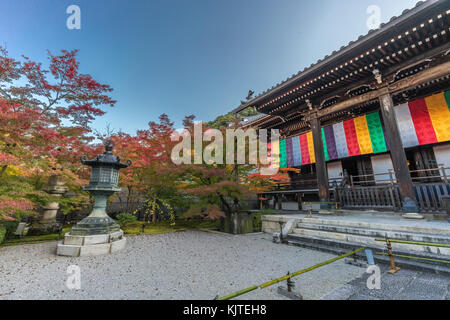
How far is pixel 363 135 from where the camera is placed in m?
9.70

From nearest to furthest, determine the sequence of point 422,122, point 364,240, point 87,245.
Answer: point 364,240
point 87,245
point 422,122

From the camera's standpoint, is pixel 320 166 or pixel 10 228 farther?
pixel 320 166

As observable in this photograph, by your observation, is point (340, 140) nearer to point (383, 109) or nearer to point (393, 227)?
point (383, 109)

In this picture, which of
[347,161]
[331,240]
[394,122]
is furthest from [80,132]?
A: [347,161]

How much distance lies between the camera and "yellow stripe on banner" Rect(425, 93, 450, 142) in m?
7.72

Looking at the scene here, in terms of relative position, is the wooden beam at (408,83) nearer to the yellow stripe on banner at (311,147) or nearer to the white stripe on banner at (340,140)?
the white stripe on banner at (340,140)

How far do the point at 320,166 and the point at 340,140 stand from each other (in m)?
3.21

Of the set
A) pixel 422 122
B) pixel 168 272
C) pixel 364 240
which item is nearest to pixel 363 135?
pixel 422 122

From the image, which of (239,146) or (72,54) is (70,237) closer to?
(239,146)

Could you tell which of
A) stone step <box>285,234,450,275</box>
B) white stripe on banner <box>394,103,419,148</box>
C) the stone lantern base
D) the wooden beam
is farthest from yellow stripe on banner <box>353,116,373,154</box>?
the stone lantern base

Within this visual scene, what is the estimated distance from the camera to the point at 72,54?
699cm

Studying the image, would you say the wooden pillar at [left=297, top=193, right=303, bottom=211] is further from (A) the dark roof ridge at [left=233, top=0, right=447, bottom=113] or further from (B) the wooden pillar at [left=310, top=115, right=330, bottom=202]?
(A) the dark roof ridge at [left=233, top=0, right=447, bottom=113]

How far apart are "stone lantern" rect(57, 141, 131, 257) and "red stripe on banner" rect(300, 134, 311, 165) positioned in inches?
401

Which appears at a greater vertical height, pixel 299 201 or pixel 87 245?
pixel 299 201
